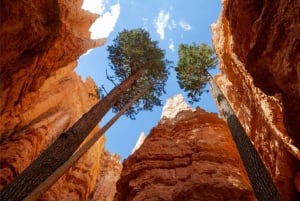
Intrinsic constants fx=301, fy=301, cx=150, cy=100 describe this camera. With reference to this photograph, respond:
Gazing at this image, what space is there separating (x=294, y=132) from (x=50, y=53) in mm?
12074

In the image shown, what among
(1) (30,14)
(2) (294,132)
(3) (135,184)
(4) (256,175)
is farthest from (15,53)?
(2) (294,132)

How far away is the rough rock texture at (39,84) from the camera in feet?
40.1

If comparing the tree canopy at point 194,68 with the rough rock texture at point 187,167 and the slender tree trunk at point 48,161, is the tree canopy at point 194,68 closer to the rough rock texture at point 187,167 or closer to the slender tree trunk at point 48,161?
the rough rock texture at point 187,167

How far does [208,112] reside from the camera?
20391mm

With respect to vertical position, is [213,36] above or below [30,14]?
above

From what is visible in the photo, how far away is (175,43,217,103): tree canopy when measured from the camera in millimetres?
19812

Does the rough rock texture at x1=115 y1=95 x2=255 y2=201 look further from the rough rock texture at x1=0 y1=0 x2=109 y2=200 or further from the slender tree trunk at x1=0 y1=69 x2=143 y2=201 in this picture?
the rough rock texture at x1=0 y1=0 x2=109 y2=200

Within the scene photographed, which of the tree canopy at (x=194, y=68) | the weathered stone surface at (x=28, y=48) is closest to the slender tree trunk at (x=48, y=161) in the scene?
the weathered stone surface at (x=28, y=48)

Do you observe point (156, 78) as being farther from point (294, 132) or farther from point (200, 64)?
point (294, 132)

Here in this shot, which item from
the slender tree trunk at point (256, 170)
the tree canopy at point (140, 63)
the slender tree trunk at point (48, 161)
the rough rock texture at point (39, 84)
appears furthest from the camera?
the tree canopy at point (140, 63)

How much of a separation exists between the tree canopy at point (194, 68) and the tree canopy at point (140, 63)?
41.8 inches

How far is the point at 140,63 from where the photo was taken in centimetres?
1878

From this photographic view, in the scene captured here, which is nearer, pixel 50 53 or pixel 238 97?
pixel 50 53

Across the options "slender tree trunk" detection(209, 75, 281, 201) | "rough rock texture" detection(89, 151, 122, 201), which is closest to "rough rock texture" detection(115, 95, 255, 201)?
"slender tree trunk" detection(209, 75, 281, 201)
